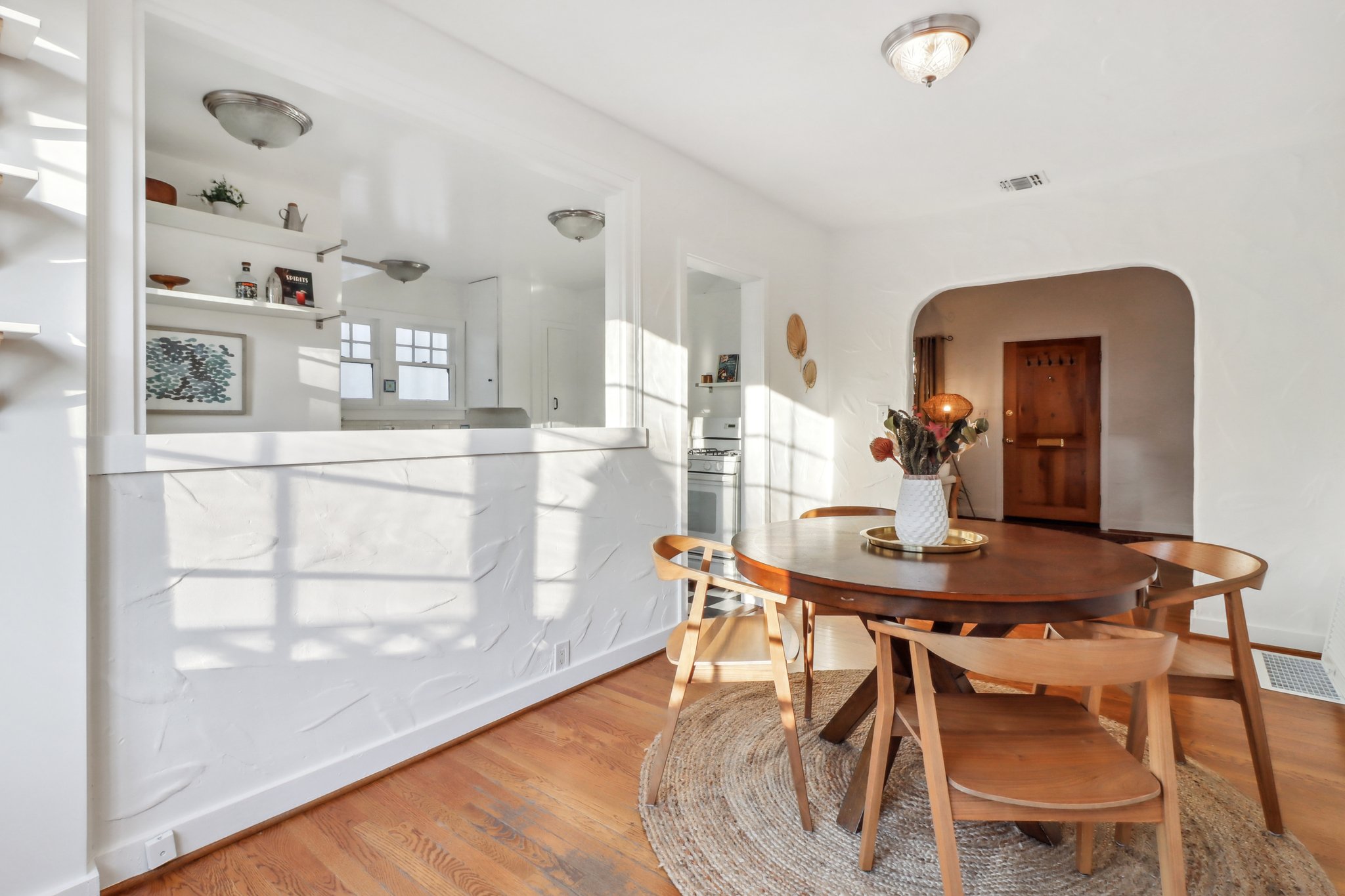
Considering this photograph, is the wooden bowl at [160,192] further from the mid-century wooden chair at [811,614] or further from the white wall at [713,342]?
the white wall at [713,342]

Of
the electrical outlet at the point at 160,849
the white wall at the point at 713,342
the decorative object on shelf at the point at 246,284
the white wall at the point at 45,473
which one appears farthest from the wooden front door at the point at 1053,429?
the white wall at the point at 45,473

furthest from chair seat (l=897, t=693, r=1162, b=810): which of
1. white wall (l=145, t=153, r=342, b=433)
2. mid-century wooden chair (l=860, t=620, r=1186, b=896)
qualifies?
white wall (l=145, t=153, r=342, b=433)

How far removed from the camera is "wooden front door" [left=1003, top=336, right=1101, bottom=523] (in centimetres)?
697

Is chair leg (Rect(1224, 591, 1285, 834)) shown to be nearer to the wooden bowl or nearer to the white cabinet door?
the wooden bowl

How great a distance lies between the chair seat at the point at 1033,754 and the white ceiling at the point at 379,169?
255cm

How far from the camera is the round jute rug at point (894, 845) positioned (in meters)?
1.70

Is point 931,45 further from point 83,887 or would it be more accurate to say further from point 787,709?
point 83,887

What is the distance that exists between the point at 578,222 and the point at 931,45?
7.90 feet

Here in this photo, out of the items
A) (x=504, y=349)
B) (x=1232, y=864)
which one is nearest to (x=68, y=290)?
(x=1232, y=864)

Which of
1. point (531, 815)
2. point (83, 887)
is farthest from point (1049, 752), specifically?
point (83, 887)

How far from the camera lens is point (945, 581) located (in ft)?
5.37

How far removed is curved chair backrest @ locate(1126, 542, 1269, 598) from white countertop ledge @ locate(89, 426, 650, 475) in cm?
213

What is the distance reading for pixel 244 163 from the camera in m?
3.55

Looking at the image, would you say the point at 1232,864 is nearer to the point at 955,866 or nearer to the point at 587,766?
the point at 955,866
